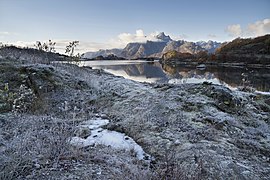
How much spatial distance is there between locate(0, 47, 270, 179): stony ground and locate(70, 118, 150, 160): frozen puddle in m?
0.26

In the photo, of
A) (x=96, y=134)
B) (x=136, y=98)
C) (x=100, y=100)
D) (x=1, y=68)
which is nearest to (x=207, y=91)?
(x=136, y=98)

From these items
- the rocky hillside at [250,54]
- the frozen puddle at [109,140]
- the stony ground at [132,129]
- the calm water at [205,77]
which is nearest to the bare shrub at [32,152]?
the stony ground at [132,129]

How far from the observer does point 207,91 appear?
10195 mm

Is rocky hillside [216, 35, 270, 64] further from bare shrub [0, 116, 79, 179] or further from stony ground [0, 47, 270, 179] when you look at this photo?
bare shrub [0, 116, 79, 179]

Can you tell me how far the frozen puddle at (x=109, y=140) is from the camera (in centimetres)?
554

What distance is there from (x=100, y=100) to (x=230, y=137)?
20.1 feet

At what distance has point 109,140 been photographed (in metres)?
6.23

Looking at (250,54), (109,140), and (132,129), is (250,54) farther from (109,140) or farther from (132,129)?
(109,140)

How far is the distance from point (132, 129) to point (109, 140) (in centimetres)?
96

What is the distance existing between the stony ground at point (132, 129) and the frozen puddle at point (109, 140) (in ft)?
0.84

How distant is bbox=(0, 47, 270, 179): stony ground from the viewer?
4062 mm

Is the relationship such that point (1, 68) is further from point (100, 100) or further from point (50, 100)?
point (100, 100)

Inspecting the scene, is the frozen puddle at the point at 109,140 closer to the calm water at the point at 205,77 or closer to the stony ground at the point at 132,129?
the stony ground at the point at 132,129

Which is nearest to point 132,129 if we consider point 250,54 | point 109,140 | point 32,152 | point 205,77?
point 109,140
